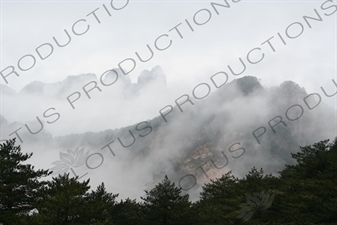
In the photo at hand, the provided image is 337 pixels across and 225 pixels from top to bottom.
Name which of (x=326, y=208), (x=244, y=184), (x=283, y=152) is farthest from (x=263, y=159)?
(x=326, y=208)

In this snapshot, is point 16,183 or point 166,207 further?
point 166,207

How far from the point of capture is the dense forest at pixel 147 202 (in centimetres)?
1782

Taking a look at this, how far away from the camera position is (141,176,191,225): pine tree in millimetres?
23672

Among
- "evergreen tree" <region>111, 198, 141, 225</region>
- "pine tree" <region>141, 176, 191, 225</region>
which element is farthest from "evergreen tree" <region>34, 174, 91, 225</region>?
"evergreen tree" <region>111, 198, 141, 225</region>

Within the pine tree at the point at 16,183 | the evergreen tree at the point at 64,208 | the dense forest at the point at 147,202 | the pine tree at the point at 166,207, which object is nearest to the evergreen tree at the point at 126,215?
the dense forest at the point at 147,202

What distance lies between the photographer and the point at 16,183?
873 inches

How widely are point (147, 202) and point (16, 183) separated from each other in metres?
11.0

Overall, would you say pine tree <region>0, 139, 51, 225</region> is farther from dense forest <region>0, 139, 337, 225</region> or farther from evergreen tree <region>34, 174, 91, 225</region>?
evergreen tree <region>34, 174, 91, 225</region>

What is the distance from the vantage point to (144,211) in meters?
24.4

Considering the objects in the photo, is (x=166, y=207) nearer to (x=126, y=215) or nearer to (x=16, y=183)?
(x=126, y=215)

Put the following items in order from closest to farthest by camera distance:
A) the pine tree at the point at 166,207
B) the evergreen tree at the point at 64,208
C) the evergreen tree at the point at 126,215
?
1. the evergreen tree at the point at 64,208
2. the pine tree at the point at 166,207
3. the evergreen tree at the point at 126,215

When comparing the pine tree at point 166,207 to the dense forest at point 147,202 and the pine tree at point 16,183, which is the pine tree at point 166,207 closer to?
the dense forest at point 147,202

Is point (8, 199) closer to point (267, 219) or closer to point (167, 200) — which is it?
point (167, 200)

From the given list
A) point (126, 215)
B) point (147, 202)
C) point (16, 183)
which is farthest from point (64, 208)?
point (126, 215)
